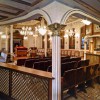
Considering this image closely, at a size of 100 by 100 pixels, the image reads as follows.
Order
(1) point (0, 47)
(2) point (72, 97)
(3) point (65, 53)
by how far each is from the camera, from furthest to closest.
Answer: (1) point (0, 47) → (3) point (65, 53) → (2) point (72, 97)

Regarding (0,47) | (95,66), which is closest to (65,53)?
(0,47)

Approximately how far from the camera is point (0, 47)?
59.7 ft

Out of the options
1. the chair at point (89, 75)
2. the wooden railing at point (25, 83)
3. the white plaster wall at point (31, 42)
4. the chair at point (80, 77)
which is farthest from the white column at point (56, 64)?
the white plaster wall at point (31, 42)

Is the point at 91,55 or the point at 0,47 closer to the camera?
the point at 91,55

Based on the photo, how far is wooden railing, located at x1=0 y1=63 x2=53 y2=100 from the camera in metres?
3.40

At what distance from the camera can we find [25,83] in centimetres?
384

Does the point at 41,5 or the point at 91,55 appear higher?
the point at 41,5

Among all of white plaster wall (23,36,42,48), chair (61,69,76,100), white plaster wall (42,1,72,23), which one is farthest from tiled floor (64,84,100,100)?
white plaster wall (23,36,42,48)

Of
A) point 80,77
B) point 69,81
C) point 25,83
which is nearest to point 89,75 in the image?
point 80,77

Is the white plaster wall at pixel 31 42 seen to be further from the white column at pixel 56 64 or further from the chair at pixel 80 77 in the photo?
the white column at pixel 56 64

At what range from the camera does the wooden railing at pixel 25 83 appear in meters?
3.40

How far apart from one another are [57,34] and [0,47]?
16.0 meters

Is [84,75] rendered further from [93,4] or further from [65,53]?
[65,53]

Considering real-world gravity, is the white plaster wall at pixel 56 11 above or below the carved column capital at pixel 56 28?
above
